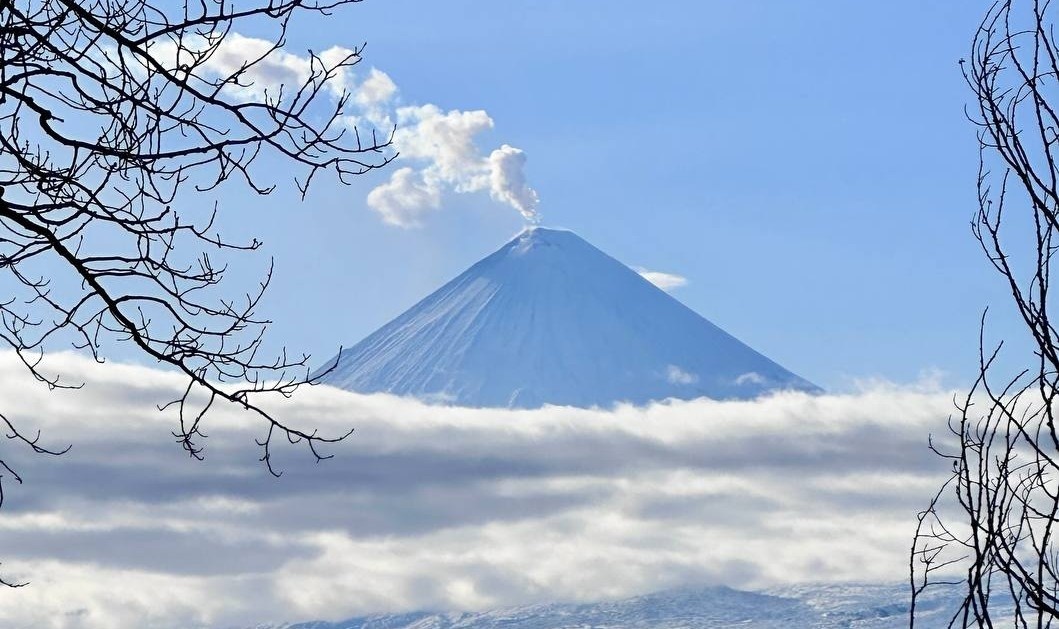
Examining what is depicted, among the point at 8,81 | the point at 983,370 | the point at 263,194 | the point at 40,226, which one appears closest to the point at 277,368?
the point at 263,194

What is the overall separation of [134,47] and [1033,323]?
170 inches

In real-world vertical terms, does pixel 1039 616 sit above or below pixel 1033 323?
below

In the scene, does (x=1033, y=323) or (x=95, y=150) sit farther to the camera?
(x=95, y=150)

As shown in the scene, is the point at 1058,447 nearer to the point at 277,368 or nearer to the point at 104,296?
the point at 277,368

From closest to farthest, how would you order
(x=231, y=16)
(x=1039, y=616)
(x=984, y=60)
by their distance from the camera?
(x=1039, y=616), (x=984, y=60), (x=231, y=16)

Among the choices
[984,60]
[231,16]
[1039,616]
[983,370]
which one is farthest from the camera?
[231,16]

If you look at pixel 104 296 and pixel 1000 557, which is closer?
pixel 1000 557

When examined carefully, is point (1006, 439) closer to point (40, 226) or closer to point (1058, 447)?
point (1058, 447)

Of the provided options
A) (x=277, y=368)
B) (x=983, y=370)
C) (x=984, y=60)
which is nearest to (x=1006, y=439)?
(x=983, y=370)

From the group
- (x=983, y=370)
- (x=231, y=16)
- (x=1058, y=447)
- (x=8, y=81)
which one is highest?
(x=231, y=16)

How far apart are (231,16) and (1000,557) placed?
169 inches

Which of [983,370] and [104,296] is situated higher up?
[104,296]

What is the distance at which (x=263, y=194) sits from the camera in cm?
712

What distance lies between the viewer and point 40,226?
6523 mm
